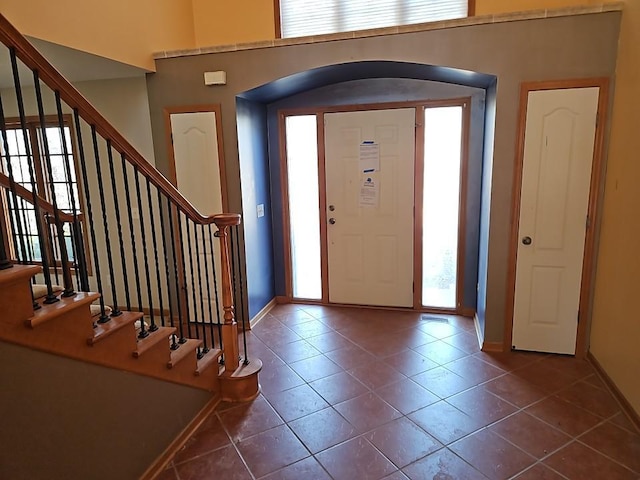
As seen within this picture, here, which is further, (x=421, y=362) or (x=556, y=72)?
(x=421, y=362)

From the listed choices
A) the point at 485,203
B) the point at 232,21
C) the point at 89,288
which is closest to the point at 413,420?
the point at 485,203

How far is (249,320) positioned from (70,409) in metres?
2.28

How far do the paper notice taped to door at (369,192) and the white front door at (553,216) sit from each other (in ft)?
4.66

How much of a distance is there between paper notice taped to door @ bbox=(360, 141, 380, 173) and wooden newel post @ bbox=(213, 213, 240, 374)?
71.2 inches

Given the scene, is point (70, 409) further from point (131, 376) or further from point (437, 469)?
point (437, 469)

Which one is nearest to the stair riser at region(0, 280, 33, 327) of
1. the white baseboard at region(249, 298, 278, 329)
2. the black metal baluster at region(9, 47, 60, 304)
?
the black metal baluster at region(9, 47, 60, 304)

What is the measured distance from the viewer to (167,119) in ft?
11.8

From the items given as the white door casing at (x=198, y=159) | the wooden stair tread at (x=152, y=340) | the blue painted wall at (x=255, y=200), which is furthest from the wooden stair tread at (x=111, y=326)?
the blue painted wall at (x=255, y=200)

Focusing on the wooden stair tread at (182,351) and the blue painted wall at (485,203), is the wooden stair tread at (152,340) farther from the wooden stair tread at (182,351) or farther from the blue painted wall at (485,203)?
the blue painted wall at (485,203)

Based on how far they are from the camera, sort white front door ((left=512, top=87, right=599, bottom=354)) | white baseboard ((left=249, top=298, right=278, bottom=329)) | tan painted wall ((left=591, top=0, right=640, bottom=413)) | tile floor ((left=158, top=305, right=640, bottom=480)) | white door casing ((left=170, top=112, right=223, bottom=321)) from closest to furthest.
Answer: tile floor ((left=158, top=305, right=640, bottom=480)) < tan painted wall ((left=591, top=0, right=640, bottom=413)) < white front door ((left=512, top=87, right=599, bottom=354)) < white door casing ((left=170, top=112, right=223, bottom=321)) < white baseboard ((left=249, top=298, right=278, bottom=329))

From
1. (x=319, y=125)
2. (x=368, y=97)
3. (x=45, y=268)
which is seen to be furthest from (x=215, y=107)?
(x=45, y=268)

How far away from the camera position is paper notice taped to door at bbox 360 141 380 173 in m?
4.02

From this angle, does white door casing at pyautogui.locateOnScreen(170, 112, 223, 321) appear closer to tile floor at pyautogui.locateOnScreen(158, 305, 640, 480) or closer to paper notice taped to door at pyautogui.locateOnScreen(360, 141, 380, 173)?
tile floor at pyautogui.locateOnScreen(158, 305, 640, 480)

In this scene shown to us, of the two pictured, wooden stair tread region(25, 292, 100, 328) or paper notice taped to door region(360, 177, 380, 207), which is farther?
paper notice taped to door region(360, 177, 380, 207)
